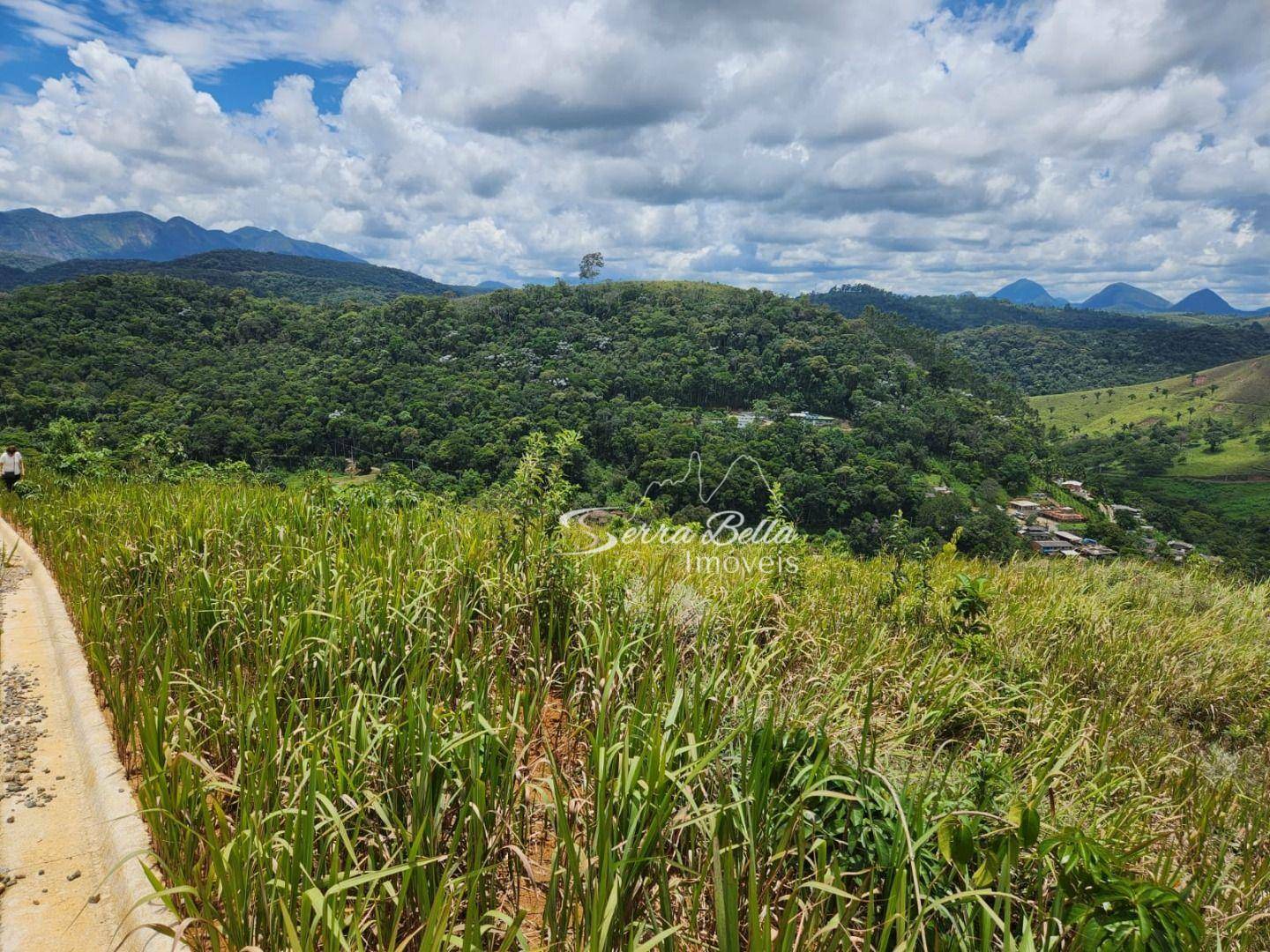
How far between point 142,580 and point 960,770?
489 centimetres

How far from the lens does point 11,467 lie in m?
9.35

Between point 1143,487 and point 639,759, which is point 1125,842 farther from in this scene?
point 1143,487

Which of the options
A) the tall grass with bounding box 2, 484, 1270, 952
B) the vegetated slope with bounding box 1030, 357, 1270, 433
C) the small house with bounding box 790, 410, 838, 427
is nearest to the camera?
the tall grass with bounding box 2, 484, 1270, 952

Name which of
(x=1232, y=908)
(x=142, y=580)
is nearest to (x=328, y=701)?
(x=142, y=580)

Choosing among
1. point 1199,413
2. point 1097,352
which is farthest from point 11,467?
point 1097,352

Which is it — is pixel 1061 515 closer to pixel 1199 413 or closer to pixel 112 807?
pixel 112 807

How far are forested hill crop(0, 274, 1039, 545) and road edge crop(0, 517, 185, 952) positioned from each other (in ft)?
105

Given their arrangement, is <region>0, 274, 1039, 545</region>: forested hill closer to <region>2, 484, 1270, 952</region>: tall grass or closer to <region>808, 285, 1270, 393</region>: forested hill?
<region>2, 484, 1270, 952</region>: tall grass

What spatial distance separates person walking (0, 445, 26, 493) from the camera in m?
9.34

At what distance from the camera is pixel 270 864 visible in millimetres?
1874

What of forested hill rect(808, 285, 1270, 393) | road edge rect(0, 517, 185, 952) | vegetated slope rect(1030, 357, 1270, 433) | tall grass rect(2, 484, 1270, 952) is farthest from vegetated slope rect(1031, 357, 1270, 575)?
road edge rect(0, 517, 185, 952)

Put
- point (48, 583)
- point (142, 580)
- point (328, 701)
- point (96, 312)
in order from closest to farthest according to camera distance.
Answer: point (328, 701) → point (142, 580) → point (48, 583) → point (96, 312)

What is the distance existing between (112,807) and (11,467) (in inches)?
397

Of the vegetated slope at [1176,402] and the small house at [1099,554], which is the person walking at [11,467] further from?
the vegetated slope at [1176,402]
